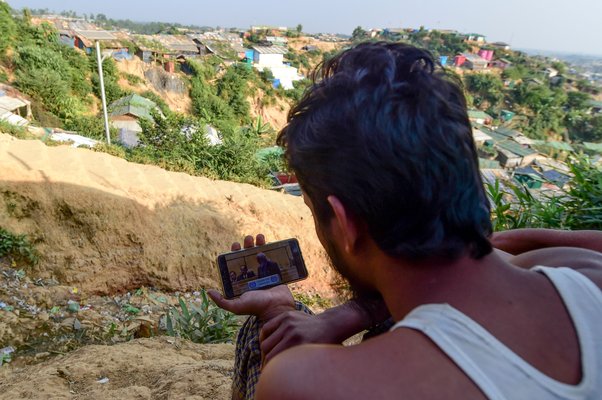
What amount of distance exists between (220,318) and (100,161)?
12.2 feet

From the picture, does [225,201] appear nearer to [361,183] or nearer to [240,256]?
[240,256]

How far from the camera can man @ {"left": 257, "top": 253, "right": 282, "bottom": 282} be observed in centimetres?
164

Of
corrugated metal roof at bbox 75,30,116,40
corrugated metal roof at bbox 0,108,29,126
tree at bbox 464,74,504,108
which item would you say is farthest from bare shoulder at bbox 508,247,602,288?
tree at bbox 464,74,504,108

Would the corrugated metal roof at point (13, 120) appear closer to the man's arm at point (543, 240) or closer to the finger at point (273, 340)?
the finger at point (273, 340)

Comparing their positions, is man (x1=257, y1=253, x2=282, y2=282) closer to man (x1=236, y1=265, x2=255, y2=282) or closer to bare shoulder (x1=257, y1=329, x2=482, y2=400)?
man (x1=236, y1=265, x2=255, y2=282)

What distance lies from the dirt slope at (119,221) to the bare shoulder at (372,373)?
14.1 ft

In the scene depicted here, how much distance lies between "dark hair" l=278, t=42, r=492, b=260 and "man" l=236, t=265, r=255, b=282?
869 millimetres

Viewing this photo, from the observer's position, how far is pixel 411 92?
2.59ft

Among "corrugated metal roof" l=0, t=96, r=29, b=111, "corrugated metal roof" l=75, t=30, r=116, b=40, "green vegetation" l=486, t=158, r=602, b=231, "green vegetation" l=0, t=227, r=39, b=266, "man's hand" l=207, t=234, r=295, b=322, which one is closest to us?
"man's hand" l=207, t=234, r=295, b=322

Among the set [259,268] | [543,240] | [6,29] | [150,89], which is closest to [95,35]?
[150,89]

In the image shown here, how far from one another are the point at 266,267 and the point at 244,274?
9 centimetres

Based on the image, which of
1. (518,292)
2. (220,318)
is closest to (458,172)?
(518,292)

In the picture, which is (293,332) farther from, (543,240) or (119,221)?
(119,221)

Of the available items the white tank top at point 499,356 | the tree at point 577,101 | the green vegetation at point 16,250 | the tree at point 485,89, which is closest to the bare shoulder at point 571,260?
the white tank top at point 499,356
